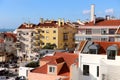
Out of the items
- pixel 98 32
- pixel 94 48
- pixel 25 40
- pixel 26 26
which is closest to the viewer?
pixel 94 48

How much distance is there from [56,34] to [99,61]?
44.0 m

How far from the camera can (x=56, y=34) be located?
65.4 m

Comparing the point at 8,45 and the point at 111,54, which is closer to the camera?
the point at 111,54

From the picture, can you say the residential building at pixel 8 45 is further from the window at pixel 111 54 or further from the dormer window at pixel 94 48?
the window at pixel 111 54

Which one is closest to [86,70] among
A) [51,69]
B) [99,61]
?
[99,61]

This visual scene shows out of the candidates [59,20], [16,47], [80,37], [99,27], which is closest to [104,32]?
[99,27]

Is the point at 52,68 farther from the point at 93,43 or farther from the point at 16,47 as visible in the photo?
the point at 16,47

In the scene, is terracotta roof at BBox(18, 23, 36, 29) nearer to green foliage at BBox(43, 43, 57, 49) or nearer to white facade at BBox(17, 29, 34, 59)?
white facade at BBox(17, 29, 34, 59)

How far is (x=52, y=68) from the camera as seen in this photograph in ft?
90.9

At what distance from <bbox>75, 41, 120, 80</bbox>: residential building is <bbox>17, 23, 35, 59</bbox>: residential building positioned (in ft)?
150

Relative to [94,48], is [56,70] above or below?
below

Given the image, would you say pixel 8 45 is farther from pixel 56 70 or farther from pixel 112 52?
pixel 112 52

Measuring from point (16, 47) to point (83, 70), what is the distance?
157ft

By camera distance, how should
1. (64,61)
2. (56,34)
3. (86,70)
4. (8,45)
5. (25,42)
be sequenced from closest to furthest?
1. (86,70)
2. (64,61)
3. (56,34)
4. (8,45)
5. (25,42)
